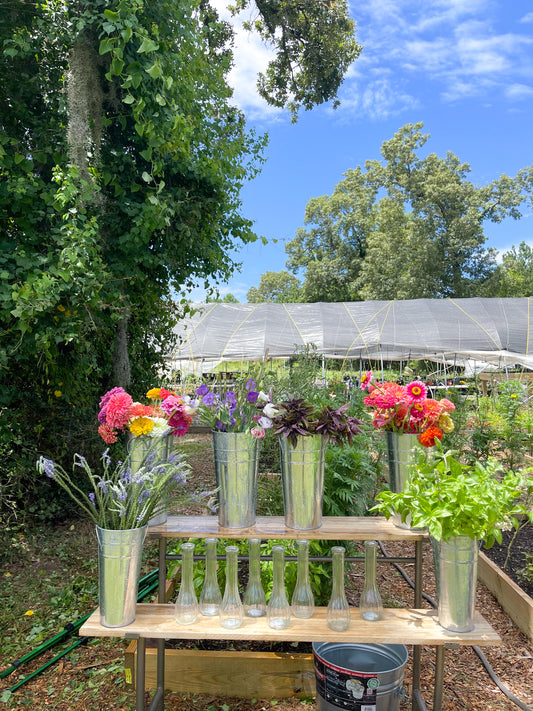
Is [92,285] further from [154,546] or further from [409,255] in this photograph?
[409,255]

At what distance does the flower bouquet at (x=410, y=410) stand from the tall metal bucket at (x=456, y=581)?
39 cm

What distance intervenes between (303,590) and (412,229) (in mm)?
22108

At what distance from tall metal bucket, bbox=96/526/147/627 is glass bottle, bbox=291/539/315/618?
1.75 ft

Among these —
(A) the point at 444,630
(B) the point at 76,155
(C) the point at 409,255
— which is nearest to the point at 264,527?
(A) the point at 444,630

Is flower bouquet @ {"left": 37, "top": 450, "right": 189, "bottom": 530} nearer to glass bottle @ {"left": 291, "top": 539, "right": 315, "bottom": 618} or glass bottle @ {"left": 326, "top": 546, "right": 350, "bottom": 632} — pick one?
glass bottle @ {"left": 291, "top": 539, "right": 315, "bottom": 618}

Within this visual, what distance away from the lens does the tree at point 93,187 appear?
314 cm

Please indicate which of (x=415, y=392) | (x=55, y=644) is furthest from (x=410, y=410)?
(x=55, y=644)

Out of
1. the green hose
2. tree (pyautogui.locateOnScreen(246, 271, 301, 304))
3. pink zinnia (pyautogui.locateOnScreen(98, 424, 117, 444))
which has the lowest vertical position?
the green hose

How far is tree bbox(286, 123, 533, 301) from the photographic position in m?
21.8

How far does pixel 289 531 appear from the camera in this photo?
176cm

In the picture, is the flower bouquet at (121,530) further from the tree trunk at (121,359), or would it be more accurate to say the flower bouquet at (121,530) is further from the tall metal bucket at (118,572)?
the tree trunk at (121,359)

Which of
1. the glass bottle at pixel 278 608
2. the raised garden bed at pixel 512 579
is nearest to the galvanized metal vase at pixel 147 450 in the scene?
the glass bottle at pixel 278 608

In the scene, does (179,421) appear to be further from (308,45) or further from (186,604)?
(308,45)

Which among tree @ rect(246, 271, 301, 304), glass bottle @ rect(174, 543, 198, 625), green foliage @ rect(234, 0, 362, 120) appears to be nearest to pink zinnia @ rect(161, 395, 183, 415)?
glass bottle @ rect(174, 543, 198, 625)
